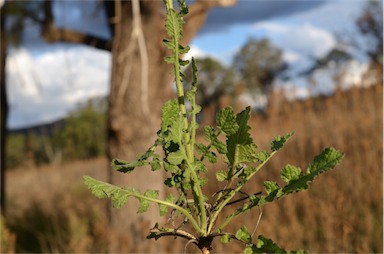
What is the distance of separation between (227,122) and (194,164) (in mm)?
35

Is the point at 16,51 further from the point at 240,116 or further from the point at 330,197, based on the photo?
the point at 240,116

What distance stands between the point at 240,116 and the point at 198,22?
5244 millimetres

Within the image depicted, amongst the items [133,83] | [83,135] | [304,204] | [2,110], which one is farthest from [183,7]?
[83,135]

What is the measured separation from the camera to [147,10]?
5113 mm

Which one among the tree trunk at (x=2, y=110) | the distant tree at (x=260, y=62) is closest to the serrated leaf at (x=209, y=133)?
the tree trunk at (x=2, y=110)

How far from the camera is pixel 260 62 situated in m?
51.3

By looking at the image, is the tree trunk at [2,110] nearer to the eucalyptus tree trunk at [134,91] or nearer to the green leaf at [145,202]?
the eucalyptus tree trunk at [134,91]

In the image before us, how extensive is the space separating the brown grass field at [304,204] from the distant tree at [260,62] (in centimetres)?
3927

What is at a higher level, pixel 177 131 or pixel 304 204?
pixel 177 131

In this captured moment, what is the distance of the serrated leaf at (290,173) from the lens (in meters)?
0.39

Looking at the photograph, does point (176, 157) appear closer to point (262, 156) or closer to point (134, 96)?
point (262, 156)

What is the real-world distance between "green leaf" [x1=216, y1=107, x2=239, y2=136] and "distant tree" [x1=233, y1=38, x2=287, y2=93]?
4831 centimetres

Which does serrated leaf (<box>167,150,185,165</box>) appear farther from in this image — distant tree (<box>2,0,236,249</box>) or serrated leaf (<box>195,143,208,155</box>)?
distant tree (<box>2,0,236,249</box>)

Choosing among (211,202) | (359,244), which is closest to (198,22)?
(359,244)
